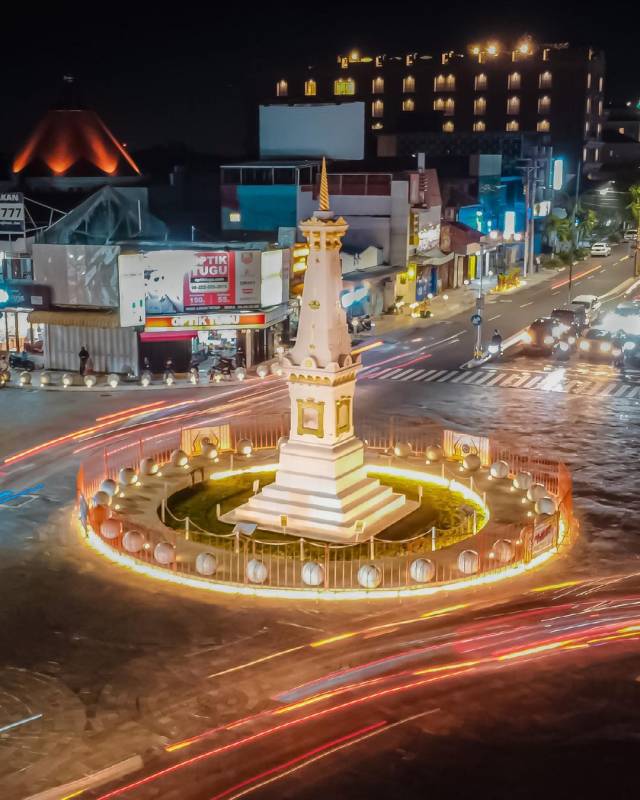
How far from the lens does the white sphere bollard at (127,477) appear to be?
33.8 meters

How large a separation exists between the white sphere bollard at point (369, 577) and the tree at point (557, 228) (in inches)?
3515

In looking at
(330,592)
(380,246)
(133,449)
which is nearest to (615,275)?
(380,246)

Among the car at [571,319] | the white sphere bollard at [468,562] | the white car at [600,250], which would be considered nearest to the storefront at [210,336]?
the car at [571,319]

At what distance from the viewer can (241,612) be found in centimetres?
2442

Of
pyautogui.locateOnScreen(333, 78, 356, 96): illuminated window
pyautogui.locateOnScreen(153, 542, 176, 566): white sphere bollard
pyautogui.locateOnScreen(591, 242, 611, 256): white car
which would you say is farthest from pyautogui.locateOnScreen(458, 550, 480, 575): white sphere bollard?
pyautogui.locateOnScreen(333, 78, 356, 96): illuminated window

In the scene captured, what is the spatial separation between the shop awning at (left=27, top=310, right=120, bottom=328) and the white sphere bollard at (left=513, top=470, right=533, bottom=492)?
→ 24.4 metres

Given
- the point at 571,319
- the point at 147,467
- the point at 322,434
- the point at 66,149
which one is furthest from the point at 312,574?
the point at 66,149

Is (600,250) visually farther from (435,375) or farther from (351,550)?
(351,550)

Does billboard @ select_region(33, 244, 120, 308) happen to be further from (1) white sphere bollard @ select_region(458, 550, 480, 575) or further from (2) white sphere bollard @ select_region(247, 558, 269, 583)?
(1) white sphere bollard @ select_region(458, 550, 480, 575)

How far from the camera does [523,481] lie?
33156mm

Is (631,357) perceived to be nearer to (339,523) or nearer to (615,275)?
(339,523)

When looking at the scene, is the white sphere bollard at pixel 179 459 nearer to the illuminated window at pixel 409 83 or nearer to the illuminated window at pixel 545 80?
the illuminated window at pixel 545 80

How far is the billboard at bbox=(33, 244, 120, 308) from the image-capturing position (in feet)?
170

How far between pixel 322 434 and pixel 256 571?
6.37 metres
